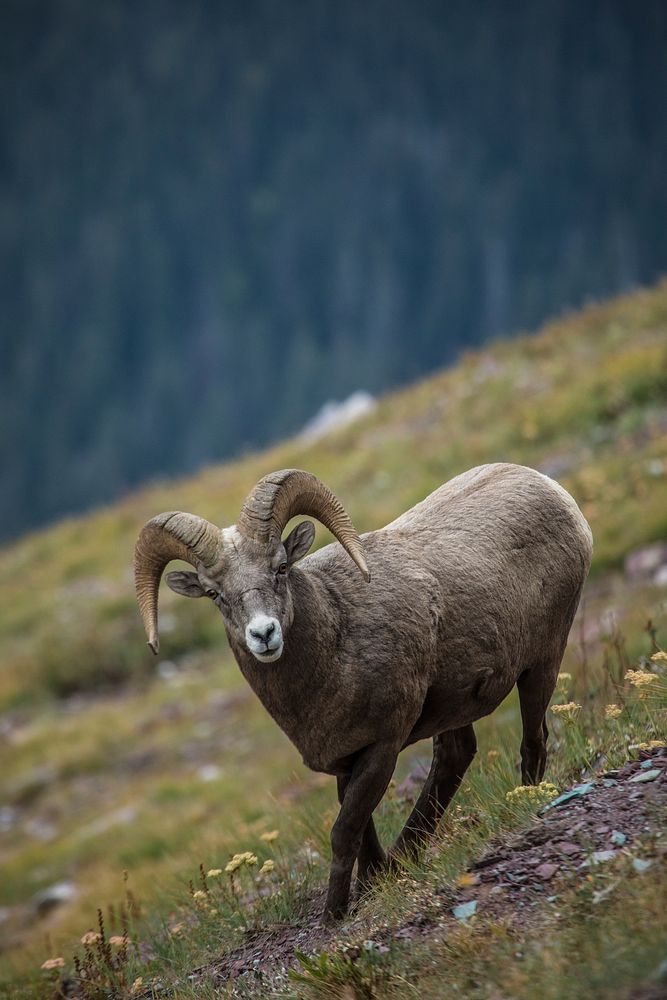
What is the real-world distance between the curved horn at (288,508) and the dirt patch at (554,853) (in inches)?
52.0

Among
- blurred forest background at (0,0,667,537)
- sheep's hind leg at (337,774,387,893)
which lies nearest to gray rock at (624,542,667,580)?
sheep's hind leg at (337,774,387,893)

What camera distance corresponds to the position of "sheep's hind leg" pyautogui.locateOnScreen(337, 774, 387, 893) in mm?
5691

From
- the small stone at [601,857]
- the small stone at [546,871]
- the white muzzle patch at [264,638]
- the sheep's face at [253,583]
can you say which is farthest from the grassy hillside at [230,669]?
the sheep's face at [253,583]

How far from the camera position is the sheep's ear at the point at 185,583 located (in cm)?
549

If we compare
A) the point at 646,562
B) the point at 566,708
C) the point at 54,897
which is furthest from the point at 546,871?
the point at 54,897

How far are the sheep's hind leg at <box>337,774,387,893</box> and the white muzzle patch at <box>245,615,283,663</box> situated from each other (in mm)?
1083

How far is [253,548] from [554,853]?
5.84ft

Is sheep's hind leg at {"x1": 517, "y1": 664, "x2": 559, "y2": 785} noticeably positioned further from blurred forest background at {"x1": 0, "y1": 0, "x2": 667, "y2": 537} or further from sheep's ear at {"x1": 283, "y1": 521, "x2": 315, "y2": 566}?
blurred forest background at {"x1": 0, "y1": 0, "x2": 667, "y2": 537}

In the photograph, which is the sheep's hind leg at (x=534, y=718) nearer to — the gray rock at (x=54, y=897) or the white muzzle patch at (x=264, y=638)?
the white muzzle patch at (x=264, y=638)

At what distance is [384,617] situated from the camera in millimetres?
5438

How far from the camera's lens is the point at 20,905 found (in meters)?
11.9

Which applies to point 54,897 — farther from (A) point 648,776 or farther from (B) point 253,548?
(A) point 648,776

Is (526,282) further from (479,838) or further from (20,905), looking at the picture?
(479,838)

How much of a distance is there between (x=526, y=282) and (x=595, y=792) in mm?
53086
